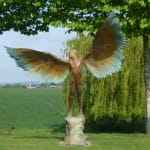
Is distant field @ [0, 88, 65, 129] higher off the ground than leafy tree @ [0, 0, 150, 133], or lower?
lower

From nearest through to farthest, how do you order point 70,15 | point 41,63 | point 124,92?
point 41,63 → point 70,15 → point 124,92

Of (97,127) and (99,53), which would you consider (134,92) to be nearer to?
(97,127)

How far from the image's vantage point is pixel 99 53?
1414 cm

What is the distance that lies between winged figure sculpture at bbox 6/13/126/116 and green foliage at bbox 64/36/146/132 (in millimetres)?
7749

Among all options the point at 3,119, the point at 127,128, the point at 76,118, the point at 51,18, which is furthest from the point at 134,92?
the point at 3,119

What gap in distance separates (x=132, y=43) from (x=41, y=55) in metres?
8.76

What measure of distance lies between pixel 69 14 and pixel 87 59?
4269 mm

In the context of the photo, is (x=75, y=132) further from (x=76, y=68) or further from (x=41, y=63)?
(x=41, y=63)

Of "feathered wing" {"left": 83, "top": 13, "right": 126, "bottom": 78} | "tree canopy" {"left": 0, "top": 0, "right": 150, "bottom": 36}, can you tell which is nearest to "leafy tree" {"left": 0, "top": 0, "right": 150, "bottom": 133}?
"tree canopy" {"left": 0, "top": 0, "right": 150, "bottom": 36}

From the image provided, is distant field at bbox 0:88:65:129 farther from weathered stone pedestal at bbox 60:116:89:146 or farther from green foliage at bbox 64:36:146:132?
weathered stone pedestal at bbox 60:116:89:146

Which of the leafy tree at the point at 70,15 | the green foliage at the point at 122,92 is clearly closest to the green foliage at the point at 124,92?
the green foliage at the point at 122,92

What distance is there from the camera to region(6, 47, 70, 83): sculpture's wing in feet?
45.8

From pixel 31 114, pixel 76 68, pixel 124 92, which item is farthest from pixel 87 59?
pixel 31 114

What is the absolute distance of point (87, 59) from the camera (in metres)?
14.3
